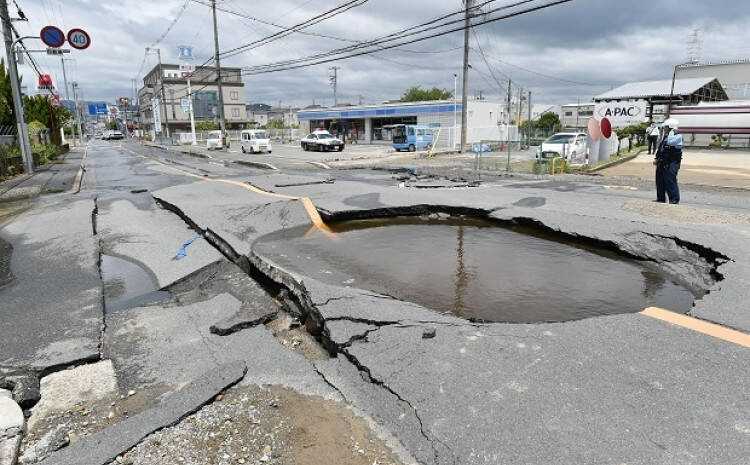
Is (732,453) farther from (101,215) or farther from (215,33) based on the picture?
(215,33)

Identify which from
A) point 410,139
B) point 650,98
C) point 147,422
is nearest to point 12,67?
point 147,422

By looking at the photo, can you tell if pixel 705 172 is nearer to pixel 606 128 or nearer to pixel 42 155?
pixel 606 128

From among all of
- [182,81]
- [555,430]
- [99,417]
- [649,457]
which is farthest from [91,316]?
[182,81]

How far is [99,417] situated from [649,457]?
3.36 metres

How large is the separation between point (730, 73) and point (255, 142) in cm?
5649

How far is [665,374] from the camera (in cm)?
296

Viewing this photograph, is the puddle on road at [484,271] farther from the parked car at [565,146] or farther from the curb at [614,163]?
the parked car at [565,146]

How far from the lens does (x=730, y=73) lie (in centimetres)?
5244

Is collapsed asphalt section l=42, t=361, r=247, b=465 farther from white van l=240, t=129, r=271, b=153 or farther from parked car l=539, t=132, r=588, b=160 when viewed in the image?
white van l=240, t=129, r=271, b=153

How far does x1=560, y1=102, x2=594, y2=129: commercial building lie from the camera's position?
270 feet

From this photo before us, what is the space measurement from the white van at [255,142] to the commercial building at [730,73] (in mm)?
47352

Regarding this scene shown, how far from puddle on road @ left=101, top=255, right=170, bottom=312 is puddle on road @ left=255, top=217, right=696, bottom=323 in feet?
5.11

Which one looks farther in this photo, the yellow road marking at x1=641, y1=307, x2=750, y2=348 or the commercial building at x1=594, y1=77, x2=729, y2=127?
the commercial building at x1=594, y1=77, x2=729, y2=127

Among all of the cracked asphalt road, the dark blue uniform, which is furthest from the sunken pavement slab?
the dark blue uniform
